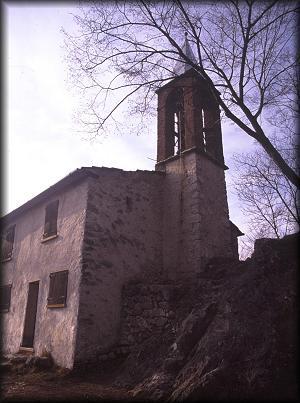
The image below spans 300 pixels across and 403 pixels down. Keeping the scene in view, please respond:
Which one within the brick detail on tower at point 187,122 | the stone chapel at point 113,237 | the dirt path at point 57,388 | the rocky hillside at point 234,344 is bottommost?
the dirt path at point 57,388

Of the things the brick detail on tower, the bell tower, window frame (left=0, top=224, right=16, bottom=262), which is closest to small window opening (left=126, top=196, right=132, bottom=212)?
the bell tower

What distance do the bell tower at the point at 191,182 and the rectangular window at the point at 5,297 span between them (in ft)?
22.0

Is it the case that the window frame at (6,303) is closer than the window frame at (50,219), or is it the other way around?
the window frame at (50,219)

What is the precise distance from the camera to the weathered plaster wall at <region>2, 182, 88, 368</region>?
368 inches

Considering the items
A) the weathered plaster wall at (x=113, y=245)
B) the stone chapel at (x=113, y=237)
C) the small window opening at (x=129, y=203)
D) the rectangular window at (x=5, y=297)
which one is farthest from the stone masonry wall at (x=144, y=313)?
the rectangular window at (x=5, y=297)

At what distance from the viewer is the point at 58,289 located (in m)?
10.2

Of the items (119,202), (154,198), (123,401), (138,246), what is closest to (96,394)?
(123,401)

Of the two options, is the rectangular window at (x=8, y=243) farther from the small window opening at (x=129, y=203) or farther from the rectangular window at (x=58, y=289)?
the small window opening at (x=129, y=203)

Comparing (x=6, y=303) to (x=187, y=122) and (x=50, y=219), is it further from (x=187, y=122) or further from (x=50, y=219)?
(x=187, y=122)

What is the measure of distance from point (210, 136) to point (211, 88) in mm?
4601

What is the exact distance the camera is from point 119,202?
10.9 metres

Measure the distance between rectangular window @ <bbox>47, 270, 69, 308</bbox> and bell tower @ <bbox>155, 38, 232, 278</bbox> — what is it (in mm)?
3364

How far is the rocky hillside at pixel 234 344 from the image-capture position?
585 centimetres

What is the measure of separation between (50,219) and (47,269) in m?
1.95
